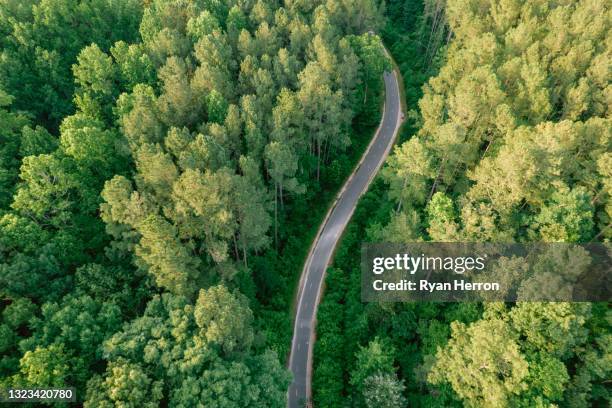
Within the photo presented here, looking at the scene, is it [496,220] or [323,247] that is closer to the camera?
[496,220]

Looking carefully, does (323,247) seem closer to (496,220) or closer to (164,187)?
(496,220)

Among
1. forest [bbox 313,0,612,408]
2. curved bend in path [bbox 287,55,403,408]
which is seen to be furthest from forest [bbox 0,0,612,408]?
curved bend in path [bbox 287,55,403,408]

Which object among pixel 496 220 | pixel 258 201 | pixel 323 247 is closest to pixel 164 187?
pixel 258 201

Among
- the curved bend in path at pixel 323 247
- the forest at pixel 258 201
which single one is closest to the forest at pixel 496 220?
the forest at pixel 258 201

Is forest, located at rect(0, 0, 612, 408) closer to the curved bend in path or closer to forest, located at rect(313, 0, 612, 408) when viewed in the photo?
forest, located at rect(313, 0, 612, 408)

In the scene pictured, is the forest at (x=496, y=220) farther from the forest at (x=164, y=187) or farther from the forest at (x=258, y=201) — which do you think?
the forest at (x=164, y=187)

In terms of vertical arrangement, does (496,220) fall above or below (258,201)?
below
